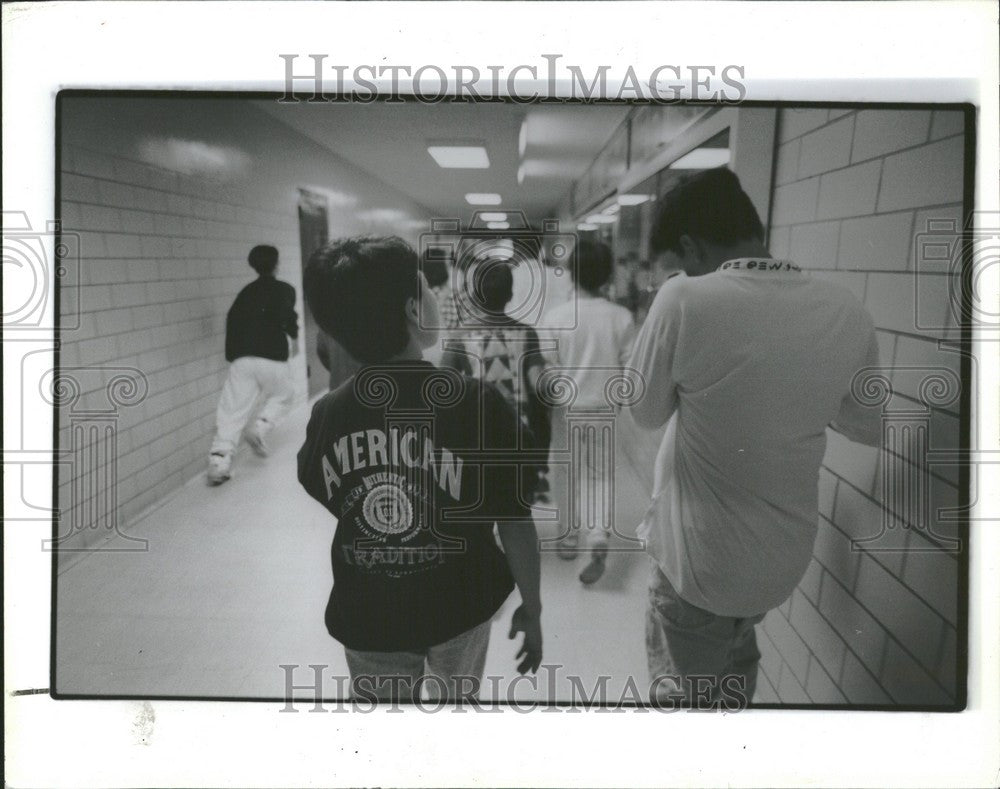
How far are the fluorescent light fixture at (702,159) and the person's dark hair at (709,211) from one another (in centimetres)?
1

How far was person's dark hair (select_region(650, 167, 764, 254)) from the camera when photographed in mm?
1381

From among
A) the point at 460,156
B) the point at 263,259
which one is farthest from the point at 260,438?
the point at 460,156

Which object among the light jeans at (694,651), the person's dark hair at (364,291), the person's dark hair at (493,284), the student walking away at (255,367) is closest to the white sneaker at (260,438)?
the student walking away at (255,367)

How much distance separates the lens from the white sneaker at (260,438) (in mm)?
1446

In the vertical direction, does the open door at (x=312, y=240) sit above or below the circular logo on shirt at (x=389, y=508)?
above

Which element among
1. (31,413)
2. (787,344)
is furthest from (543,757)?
(31,413)

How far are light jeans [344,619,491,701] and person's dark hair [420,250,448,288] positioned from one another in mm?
709

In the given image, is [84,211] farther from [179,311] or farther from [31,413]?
[31,413]

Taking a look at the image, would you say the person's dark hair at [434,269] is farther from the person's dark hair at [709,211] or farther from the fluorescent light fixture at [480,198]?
the person's dark hair at [709,211]

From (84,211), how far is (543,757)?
4.92 feet

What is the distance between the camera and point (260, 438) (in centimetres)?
145

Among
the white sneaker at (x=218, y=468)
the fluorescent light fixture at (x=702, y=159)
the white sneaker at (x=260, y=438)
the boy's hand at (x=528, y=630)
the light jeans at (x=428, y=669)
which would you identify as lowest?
the light jeans at (x=428, y=669)

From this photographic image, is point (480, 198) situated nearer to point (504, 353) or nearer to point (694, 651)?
point (504, 353)

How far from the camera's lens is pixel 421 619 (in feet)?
4.77
